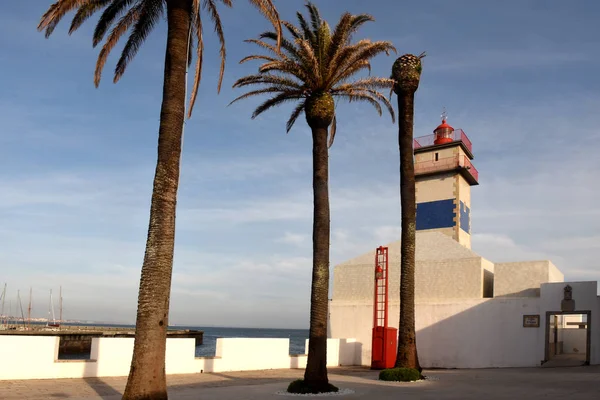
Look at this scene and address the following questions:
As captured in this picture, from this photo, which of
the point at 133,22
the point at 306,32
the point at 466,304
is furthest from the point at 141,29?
the point at 466,304

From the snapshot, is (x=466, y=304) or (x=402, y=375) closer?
(x=402, y=375)

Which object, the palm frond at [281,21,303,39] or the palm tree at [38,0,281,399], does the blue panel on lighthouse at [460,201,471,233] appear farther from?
the palm tree at [38,0,281,399]

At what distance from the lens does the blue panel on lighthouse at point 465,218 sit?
37906mm

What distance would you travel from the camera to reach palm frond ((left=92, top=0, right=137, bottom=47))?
16234 mm

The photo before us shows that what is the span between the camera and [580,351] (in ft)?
118

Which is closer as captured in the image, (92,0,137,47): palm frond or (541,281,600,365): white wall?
(92,0,137,47): palm frond

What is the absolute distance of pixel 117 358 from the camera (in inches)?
810

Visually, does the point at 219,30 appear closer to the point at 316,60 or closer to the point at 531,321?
the point at 316,60

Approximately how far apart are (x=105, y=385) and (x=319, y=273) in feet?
24.2

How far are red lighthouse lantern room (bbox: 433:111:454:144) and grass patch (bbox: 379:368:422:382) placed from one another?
2269 cm

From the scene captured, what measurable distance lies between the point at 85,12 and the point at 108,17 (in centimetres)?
61

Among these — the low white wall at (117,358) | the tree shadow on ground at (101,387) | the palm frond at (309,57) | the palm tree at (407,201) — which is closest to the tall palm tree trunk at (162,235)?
the tree shadow on ground at (101,387)

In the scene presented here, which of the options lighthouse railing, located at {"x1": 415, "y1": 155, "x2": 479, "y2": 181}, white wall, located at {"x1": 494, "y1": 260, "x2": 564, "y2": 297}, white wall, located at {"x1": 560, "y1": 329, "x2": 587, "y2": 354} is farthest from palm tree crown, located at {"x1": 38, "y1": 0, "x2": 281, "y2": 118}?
white wall, located at {"x1": 560, "y1": 329, "x2": 587, "y2": 354}

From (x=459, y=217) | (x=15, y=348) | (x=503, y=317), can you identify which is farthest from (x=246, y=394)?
(x=459, y=217)
